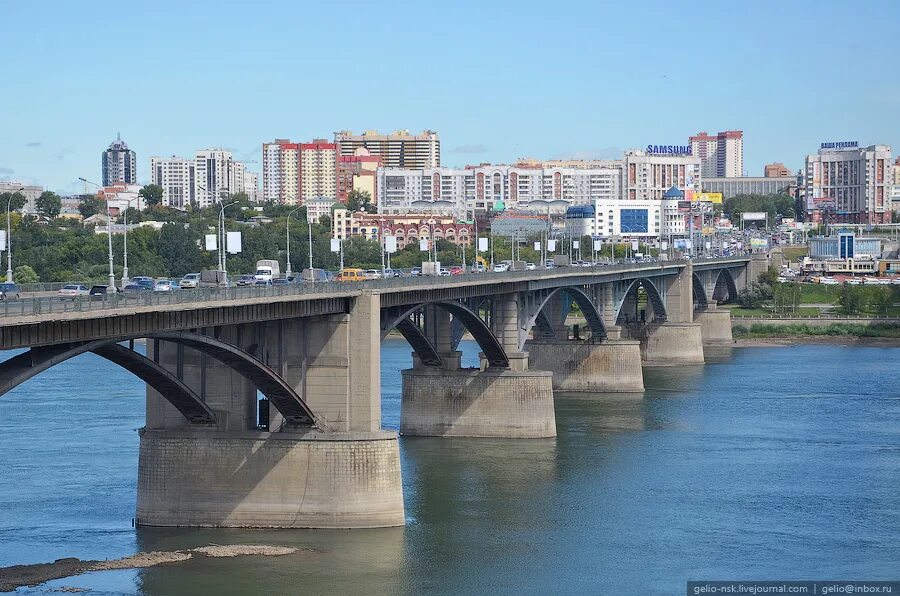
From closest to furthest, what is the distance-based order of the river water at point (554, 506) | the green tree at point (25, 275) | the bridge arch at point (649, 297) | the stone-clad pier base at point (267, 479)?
the river water at point (554, 506) → the stone-clad pier base at point (267, 479) → the green tree at point (25, 275) → the bridge arch at point (649, 297)

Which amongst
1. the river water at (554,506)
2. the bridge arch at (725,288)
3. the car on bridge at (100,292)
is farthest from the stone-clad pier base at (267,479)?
the bridge arch at (725,288)

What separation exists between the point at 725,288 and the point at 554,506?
391 feet

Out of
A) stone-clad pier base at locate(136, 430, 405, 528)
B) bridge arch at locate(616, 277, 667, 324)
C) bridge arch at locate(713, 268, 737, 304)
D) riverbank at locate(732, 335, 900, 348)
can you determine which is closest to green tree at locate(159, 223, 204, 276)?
bridge arch at locate(616, 277, 667, 324)

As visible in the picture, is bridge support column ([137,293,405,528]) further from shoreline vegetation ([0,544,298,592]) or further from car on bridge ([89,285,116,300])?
car on bridge ([89,285,116,300])

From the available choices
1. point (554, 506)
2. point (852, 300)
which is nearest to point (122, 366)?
point (554, 506)

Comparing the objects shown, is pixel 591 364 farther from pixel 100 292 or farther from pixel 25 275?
pixel 100 292

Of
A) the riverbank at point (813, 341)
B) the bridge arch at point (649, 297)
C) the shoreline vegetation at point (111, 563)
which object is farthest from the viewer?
the riverbank at point (813, 341)

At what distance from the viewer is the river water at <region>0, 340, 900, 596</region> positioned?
49438mm

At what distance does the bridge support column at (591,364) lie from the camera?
10369 cm

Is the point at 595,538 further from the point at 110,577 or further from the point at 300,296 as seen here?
the point at 110,577

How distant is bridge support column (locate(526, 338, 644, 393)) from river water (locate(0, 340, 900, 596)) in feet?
22.0

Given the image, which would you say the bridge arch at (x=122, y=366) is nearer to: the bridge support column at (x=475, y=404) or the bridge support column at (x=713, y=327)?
the bridge support column at (x=475, y=404)

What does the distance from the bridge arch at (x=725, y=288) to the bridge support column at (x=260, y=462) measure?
12285cm

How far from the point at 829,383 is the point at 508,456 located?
42659mm
